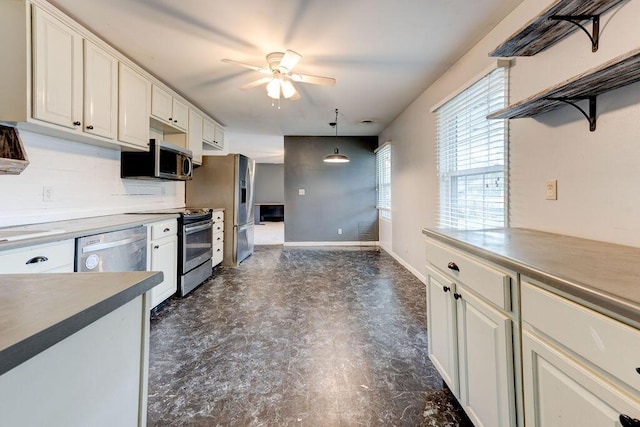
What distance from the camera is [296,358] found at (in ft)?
6.37

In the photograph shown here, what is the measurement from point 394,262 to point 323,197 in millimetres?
2239

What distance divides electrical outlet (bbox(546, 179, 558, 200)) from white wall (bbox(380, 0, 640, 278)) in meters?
0.02

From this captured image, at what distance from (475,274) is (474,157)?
1.61 meters

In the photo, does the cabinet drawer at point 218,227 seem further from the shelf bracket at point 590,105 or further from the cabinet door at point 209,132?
the shelf bracket at point 590,105

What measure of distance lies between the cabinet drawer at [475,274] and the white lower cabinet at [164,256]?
7.60 ft

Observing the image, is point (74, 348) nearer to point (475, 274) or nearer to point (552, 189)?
point (475, 274)

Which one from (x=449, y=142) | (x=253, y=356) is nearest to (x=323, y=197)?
(x=449, y=142)

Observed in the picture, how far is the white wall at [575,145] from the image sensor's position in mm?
1260

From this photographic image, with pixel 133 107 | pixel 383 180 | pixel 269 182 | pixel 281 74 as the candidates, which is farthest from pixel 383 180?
pixel 269 182

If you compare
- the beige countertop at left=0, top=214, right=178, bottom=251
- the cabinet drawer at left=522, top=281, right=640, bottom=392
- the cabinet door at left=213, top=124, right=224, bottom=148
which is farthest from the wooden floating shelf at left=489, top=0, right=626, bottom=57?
the cabinet door at left=213, top=124, right=224, bottom=148

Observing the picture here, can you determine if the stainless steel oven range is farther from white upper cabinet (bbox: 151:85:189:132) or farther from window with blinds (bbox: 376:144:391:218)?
window with blinds (bbox: 376:144:391:218)

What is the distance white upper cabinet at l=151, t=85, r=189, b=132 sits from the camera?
3051mm

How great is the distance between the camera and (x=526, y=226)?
1867 millimetres

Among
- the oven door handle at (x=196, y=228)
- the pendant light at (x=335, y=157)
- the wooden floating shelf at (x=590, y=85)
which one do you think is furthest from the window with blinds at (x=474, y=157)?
the oven door handle at (x=196, y=228)
